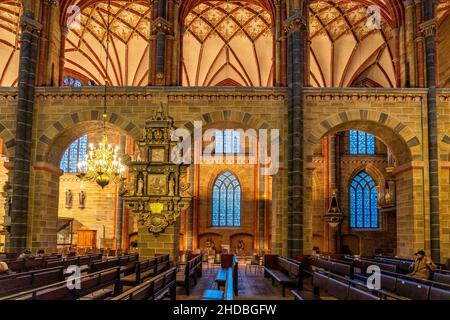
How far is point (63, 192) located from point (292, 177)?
1908 cm

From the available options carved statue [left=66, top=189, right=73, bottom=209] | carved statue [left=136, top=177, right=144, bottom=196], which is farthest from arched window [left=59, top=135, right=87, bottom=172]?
carved statue [left=136, top=177, right=144, bottom=196]

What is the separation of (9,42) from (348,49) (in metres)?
20.8

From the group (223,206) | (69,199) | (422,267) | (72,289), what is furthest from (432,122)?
(69,199)

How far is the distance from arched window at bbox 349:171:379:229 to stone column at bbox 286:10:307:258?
14.6 m

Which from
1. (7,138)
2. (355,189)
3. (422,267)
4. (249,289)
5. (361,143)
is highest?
(361,143)

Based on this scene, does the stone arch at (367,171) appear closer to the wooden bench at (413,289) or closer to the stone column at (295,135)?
the stone column at (295,135)

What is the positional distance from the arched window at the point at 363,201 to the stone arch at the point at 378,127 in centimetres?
1269

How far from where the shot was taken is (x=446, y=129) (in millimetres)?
19062

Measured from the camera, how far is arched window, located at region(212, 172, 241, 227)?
108 feet

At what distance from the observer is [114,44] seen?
3038cm

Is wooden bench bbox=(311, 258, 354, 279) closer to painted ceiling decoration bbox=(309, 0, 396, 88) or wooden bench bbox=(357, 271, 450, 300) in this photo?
wooden bench bbox=(357, 271, 450, 300)

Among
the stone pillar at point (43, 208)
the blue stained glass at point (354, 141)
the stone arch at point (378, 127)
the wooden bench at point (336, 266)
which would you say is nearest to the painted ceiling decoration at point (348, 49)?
the blue stained glass at point (354, 141)

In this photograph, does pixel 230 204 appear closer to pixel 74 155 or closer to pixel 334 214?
pixel 334 214
